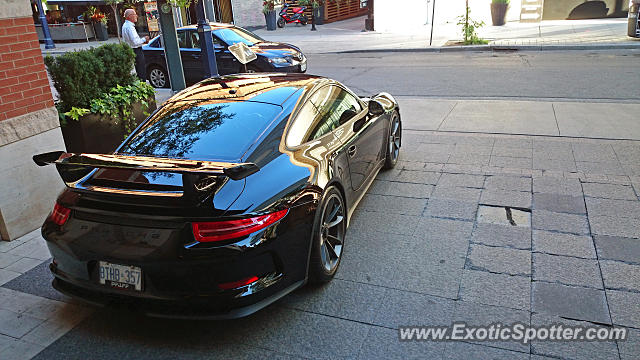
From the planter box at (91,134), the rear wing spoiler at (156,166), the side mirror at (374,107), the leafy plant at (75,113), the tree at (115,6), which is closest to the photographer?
the rear wing spoiler at (156,166)

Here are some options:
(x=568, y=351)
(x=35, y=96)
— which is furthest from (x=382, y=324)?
(x=35, y=96)

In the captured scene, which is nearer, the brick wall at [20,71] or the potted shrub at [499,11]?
the brick wall at [20,71]

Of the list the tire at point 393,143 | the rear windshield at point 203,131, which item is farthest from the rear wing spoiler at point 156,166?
the tire at point 393,143

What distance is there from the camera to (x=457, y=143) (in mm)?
7535

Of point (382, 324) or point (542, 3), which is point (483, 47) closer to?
point (542, 3)

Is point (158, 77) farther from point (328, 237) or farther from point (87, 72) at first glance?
point (328, 237)

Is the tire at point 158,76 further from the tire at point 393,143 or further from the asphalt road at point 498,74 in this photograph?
the tire at point 393,143

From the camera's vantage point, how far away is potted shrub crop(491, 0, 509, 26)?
22.8 metres

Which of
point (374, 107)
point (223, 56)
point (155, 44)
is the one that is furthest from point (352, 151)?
point (155, 44)

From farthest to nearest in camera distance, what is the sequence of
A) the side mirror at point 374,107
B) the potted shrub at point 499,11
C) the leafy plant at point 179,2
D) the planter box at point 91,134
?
the potted shrub at point 499,11
the leafy plant at point 179,2
the planter box at point 91,134
the side mirror at point 374,107

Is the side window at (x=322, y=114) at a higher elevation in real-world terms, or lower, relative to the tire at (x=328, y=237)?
higher

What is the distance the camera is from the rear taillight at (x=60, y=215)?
343 centimetres

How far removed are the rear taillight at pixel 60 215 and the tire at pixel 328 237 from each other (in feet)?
5.49

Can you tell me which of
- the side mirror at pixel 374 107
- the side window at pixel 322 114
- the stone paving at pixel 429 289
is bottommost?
the stone paving at pixel 429 289
